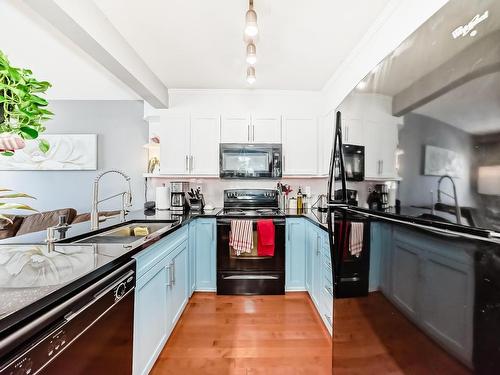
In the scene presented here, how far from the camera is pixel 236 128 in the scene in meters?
3.14

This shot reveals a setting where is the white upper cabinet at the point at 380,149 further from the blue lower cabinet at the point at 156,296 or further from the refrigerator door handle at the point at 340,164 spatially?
the blue lower cabinet at the point at 156,296

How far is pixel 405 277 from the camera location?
0.69 m

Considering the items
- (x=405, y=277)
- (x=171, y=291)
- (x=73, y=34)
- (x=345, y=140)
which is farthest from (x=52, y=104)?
(x=405, y=277)

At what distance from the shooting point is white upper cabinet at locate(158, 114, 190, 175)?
313 centimetres

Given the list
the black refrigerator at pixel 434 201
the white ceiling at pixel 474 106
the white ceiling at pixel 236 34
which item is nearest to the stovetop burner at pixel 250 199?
the white ceiling at pixel 236 34

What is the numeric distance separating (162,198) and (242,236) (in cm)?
117

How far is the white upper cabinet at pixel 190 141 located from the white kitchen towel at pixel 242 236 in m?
0.95

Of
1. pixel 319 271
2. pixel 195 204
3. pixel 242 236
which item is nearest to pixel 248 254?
pixel 242 236

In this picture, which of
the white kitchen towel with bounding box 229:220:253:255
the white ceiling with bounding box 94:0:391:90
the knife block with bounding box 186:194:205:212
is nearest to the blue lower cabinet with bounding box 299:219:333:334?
the white kitchen towel with bounding box 229:220:253:255

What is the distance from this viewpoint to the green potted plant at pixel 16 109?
0.76 m

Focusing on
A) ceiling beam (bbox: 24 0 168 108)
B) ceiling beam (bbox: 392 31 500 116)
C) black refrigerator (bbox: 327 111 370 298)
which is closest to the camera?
ceiling beam (bbox: 392 31 500 116)

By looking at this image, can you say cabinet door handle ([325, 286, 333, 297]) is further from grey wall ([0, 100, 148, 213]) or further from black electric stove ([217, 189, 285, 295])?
grey wall ([0, 100, 148, 213])

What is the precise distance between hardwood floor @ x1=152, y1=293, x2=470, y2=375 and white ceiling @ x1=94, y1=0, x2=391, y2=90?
192 cm

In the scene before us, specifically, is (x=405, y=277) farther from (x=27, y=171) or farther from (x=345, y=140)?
(x=27, y=171)
